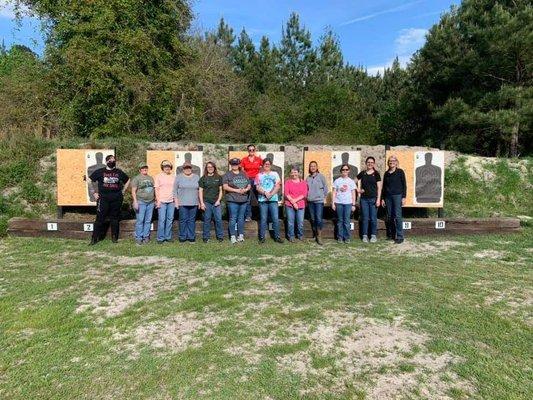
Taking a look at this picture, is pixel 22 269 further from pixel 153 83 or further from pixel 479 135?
pixel 479 135

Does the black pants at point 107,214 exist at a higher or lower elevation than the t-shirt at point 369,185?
lower

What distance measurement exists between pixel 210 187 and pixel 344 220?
2276mm

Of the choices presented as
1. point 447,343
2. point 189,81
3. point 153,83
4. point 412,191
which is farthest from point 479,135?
point 447,343

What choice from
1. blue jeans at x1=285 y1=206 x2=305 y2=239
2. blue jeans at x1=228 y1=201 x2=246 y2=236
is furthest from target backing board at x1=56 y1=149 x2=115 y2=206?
blue jeans at x1=285 y1=206 x2=305 y2=239

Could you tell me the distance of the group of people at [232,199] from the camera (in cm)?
691

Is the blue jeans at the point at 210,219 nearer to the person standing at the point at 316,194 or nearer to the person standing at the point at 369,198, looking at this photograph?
the person standing at the point at 316,194

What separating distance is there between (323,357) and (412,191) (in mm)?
6521

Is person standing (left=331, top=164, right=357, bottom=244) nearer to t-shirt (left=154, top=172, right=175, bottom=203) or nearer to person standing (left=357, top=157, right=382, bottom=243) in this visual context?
person standing (left=357, top=157, right=382, bottom=243)

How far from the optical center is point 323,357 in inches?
123

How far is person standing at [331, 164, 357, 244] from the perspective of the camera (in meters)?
7.10

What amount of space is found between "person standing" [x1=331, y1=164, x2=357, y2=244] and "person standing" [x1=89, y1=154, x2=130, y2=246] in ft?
11.7

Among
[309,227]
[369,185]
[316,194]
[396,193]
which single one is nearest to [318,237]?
[309,227]

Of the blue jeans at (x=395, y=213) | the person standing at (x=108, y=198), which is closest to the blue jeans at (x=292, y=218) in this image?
the blue jeans at (x=395, y=213)

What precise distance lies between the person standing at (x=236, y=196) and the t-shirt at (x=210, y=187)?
13cm
